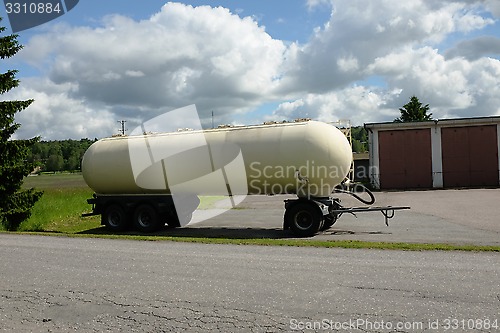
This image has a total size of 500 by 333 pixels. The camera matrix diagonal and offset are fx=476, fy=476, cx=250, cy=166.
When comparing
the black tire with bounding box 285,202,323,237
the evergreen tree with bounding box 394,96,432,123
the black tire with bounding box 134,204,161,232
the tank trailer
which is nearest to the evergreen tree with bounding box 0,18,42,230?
the tank trailer

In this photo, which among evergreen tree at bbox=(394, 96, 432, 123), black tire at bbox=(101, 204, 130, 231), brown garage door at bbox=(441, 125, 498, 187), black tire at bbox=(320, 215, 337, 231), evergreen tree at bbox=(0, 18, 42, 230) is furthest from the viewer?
evergreen tree at bbox=(394, 96, 432, 123)

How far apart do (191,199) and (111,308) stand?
11.1 m

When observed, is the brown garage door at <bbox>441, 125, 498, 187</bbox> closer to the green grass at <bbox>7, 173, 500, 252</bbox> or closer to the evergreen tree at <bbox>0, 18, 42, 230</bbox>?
the green grass at <bbox>7, 173, 500, 252</bbox>

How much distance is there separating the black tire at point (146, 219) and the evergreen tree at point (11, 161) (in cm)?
745

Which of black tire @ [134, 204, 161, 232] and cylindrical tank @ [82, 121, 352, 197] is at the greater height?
cylindrical tank @ [82, 121, 352, 197]

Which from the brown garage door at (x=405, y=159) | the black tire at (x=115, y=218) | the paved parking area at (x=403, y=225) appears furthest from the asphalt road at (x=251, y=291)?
the brown garage door at (x=405, y=159)

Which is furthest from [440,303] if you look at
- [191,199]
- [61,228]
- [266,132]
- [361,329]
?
[61,228]

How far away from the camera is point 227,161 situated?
1523 centimetres

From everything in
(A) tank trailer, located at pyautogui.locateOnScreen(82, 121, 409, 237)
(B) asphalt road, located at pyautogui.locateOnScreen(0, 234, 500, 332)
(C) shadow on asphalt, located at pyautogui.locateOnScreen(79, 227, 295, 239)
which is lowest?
(C) shadow on asphalt, located at pyautogui.locateOnScreen(79, 227, 295, 239)

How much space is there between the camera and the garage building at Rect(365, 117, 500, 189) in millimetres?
33594

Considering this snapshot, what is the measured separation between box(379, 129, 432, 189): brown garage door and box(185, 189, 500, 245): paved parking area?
35.3ft

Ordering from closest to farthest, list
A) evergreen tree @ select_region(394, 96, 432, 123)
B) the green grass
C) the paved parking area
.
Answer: the green grass, the paved parking area, evergreen tree @ select_region(394, 96, 432, 123)

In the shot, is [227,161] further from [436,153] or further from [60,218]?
[436,153]

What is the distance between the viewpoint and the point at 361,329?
537cm
